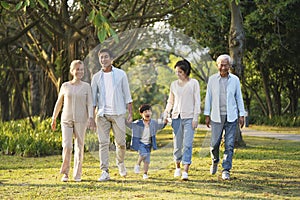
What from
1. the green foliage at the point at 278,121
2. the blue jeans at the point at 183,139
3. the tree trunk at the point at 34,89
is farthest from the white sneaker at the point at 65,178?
the tree trunk at the point at 34,89

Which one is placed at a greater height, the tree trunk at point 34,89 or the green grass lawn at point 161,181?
the tree trunk at point 34,89

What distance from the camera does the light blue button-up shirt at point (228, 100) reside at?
8.62m

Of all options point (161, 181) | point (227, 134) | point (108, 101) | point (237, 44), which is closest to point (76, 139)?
point (108, 101)

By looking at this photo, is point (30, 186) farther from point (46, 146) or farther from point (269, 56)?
point (269, 56)

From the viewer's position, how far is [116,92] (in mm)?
8492

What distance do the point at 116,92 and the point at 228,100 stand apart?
5.45ft

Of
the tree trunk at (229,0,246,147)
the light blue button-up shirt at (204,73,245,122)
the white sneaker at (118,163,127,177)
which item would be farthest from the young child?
the tree trunk at (229,0,246,147)

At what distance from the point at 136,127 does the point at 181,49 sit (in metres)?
2.68

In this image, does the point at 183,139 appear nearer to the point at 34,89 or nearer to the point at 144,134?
the point at 144,134

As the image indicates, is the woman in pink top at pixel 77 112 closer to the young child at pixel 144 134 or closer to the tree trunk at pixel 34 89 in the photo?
the young child at pixel 144 134

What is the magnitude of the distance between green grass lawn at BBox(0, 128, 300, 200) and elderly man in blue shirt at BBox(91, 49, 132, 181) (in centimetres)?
64

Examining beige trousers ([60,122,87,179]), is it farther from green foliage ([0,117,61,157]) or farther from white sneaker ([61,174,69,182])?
green foliage ([0,117,61,157])

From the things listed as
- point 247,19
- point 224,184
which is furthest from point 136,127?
point 247,19

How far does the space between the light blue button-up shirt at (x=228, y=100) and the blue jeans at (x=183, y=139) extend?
401 mm
